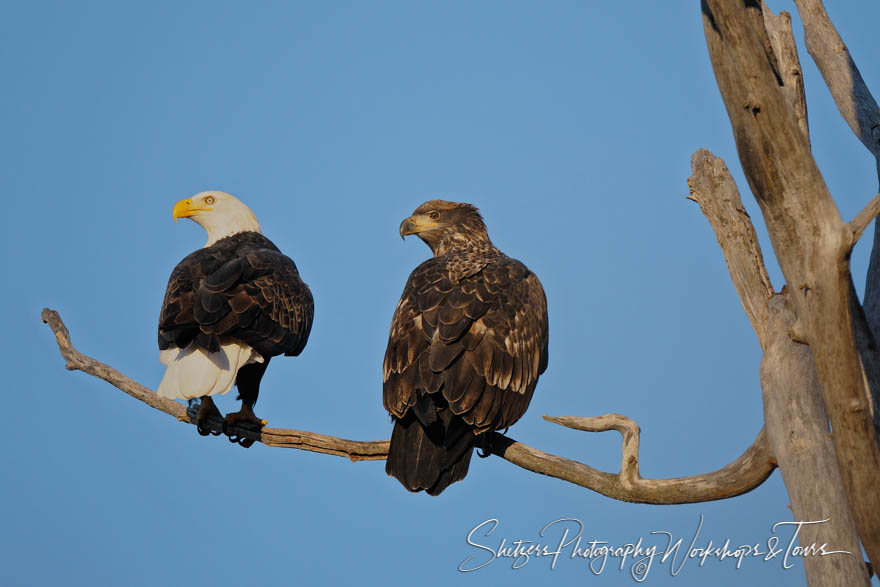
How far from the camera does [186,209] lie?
882 centimetres

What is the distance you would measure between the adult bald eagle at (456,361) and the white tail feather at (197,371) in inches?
50.5

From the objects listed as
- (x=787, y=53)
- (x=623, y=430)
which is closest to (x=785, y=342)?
(x=623, y=430)

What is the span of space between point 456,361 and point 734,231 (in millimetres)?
2409

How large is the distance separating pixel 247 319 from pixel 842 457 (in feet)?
13.9

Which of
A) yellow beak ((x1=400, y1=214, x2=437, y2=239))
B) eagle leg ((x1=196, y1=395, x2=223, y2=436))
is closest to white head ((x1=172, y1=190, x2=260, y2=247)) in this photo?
yellow beak ((x1=400, y1=214, x2=437, y2=239))

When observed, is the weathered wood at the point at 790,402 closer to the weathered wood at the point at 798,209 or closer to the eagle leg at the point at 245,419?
the weathered wood at the point at 798,209

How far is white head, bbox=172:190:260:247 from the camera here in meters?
8.76

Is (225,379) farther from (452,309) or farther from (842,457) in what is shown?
(842,457)

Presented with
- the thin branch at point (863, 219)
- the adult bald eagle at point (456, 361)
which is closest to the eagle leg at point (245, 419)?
the adult bald eagle at point (456, 361)

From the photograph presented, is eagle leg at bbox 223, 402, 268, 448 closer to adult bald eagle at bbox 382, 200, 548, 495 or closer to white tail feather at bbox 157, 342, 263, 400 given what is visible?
white tail feather at bbox 157, 342, 263, 400

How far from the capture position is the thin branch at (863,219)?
4637mm

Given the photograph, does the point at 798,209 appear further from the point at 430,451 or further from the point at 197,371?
the point at 197,371

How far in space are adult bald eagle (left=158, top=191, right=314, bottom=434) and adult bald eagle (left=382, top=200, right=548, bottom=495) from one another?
3.71ft

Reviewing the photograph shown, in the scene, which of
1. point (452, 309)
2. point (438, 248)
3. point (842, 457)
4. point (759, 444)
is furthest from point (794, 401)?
point (438, 248)
